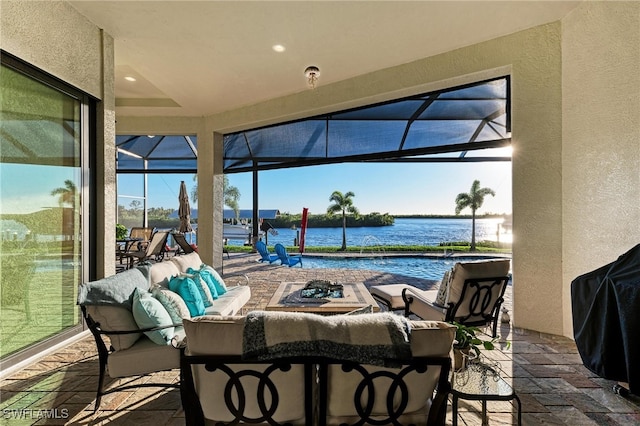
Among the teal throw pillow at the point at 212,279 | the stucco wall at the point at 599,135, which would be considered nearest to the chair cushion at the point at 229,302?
the teal throw pillow at the point at 212,279

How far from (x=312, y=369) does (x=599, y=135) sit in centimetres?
357

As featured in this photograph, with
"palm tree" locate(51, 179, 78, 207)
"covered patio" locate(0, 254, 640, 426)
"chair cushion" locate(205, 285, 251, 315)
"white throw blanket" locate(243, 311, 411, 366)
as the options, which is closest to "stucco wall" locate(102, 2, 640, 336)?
"covered patio" locate(0, 254, 640, 426)

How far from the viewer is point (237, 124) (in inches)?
240

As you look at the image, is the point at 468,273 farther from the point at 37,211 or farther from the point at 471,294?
the point at 37,211

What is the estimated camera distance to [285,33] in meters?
3.65

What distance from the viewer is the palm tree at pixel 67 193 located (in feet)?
10.4

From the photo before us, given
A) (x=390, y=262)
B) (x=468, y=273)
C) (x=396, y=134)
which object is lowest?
(x=390, y=262)

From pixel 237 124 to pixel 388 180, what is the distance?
1623 cm

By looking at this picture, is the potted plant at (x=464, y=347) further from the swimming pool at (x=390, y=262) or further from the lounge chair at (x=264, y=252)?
the swimming pool at (x=390, y=262)

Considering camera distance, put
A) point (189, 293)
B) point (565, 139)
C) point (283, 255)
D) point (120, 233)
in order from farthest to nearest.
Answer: point (120, 233)
point (283, 255)
point (565, 139)
point (189, 293)

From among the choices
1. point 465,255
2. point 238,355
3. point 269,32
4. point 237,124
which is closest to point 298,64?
point 269,32

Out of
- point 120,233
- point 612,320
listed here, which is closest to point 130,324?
point 612,320

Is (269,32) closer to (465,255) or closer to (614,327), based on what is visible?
(614,327)

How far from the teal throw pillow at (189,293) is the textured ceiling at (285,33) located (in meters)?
2.76
